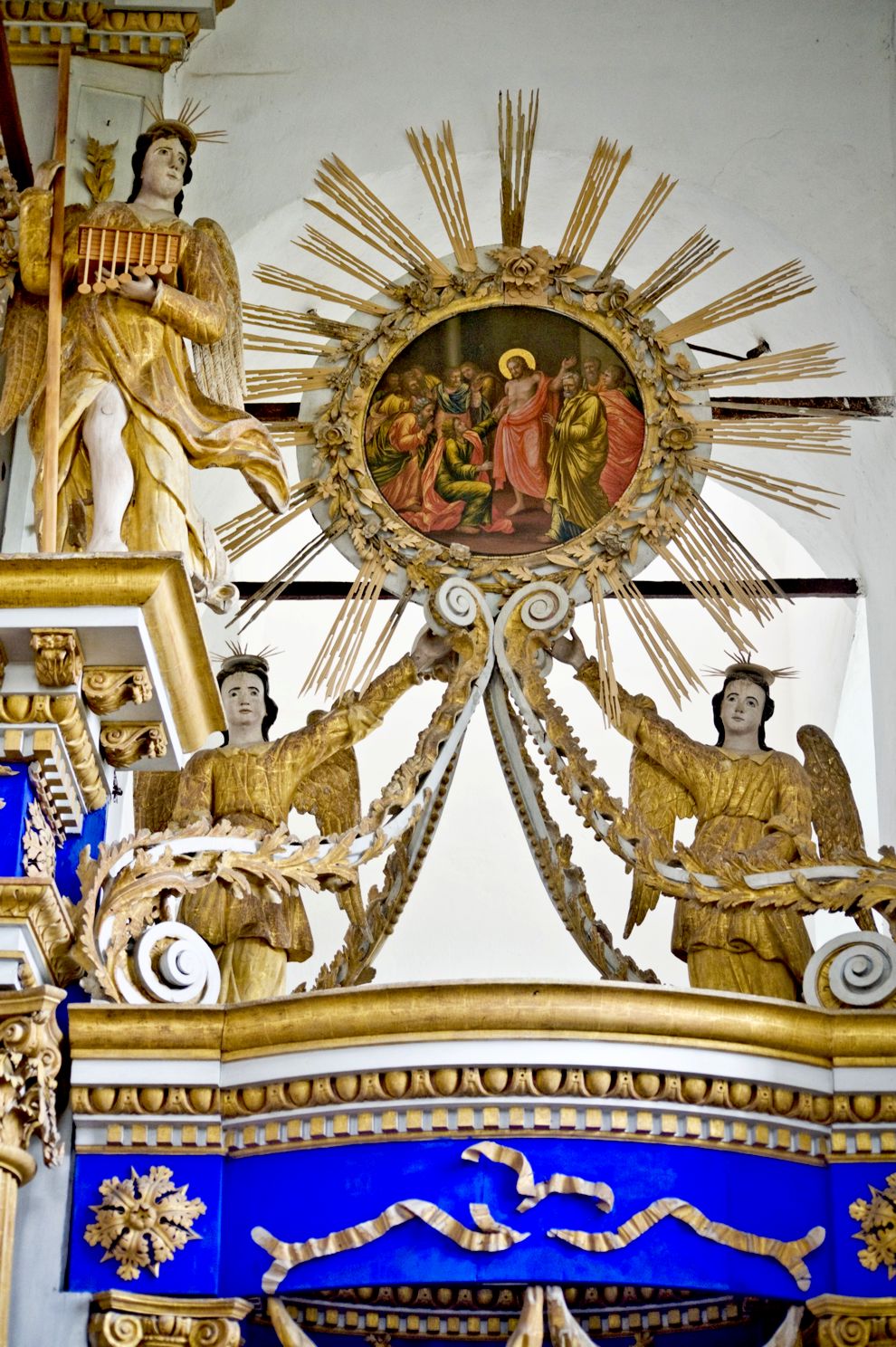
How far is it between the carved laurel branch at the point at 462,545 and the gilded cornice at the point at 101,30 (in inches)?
40.1

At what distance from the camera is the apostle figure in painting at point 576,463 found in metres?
7.52

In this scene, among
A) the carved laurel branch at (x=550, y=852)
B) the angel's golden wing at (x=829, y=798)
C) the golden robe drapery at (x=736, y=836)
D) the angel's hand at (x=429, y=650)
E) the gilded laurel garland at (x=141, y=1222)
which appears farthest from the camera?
the angel's hand at (x=429, y=650)

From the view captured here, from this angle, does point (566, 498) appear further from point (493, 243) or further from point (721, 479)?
point (493, 243)

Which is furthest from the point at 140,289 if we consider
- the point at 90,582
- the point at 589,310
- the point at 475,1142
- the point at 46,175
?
the point at 475,1142

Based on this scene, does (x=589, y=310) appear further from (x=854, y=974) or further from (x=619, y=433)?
(x=854, y=974)

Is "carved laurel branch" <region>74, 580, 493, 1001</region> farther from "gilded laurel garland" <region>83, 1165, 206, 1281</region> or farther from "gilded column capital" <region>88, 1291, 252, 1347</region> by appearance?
Answer: "gilded column capital" <region>88, 1291, 252, 1347</region>

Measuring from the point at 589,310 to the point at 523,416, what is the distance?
1.21 feet

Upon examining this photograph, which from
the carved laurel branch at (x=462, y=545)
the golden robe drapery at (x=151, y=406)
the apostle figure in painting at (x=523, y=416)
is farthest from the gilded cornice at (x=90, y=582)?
the apostle figure in painting at (x=523, y=416)

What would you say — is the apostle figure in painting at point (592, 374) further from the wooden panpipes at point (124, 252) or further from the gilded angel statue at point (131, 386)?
the wooden panpipes at point (124, 252)

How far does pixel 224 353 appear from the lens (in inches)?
272

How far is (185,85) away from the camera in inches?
333

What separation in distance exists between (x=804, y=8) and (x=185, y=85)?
2078 millimetres

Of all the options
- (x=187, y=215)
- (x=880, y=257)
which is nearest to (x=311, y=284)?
(x=187, y=215)

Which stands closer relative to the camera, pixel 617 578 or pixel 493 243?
pixel 617 578
